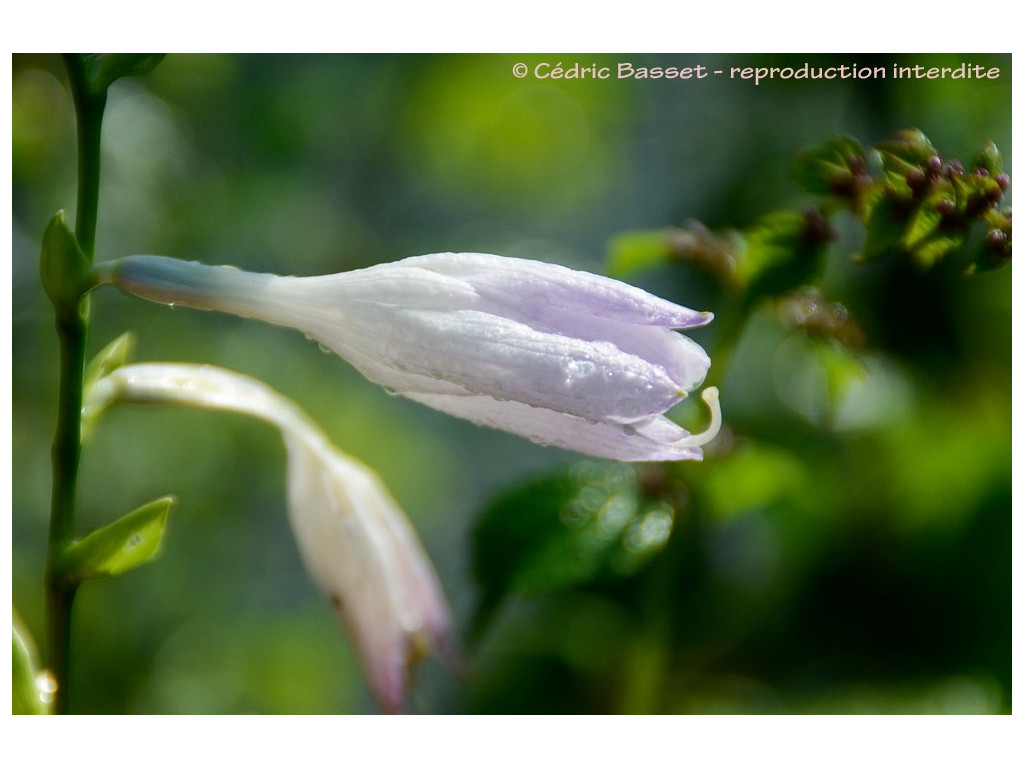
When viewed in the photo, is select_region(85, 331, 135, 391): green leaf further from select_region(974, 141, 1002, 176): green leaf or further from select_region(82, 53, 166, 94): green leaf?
select_region(974, 141, 1002, 176): green leaf

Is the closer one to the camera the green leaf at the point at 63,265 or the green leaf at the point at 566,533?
the green leaf at the point at 63,265

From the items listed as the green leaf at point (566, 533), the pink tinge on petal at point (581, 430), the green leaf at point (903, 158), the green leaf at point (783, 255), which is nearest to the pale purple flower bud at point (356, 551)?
the green leaf at point (566, 533)

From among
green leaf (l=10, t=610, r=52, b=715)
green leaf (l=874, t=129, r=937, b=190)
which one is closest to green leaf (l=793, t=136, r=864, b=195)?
green leaf (l=874, t=129, r=937, b=190)

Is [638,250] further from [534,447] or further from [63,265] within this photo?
[534,447]

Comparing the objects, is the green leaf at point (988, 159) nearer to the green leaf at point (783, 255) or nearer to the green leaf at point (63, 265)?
the green leaf at point (783, 255)

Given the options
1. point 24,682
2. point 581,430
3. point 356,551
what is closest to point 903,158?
point 581,430

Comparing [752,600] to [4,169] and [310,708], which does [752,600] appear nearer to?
[310,708]
